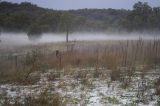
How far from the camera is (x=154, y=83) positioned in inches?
414

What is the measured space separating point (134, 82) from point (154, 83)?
2.82 feet

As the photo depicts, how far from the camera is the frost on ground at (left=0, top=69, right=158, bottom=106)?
8.40 metres

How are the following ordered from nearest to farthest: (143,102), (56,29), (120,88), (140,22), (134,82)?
(143,102)
(120,88)
(134,82)
(140,22)
(56,29)

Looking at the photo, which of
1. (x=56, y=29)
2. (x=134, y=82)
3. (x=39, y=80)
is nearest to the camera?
(x=134, y=82)

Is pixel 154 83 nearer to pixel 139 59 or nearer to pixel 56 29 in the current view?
pixel 139 59

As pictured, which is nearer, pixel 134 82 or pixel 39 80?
pixel 134 82

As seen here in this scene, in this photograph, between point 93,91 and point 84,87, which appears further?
point 84,87

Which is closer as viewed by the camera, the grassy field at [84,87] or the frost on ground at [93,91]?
the grassy field at [84,87]

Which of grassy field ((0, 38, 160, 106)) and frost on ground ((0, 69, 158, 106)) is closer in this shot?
grassy field ((0, 38, 160, 106))

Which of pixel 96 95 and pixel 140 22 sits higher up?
pixel 140 22

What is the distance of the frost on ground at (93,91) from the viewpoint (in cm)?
840

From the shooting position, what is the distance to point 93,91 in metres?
9.87

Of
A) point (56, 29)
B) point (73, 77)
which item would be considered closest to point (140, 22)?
point (56, 29)

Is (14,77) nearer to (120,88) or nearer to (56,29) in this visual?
(120,88)
